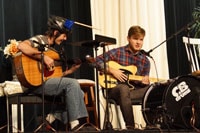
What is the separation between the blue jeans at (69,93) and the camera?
12.5ft

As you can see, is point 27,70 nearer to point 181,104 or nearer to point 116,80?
point 116,80

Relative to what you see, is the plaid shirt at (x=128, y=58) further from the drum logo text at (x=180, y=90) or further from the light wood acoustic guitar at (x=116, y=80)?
the drum logo text at (x=180, y=90)

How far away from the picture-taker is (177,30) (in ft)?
19.6

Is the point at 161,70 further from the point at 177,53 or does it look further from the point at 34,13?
the point at 34,13

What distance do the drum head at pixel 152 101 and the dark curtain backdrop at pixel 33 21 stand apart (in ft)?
4.69

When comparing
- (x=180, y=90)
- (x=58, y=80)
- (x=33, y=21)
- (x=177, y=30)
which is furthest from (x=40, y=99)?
(x=177, y=30)

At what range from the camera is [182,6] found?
611cm

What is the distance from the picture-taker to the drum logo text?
3528 mm

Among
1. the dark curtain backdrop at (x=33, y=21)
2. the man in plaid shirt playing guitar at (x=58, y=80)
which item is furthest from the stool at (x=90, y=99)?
the man in plaid shirt playing guitar at (x=58, y=80)

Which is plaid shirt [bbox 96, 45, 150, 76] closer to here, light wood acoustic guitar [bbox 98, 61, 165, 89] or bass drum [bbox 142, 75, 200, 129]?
light wood acoustic guitar [bbox 98, 61, 165, 89]

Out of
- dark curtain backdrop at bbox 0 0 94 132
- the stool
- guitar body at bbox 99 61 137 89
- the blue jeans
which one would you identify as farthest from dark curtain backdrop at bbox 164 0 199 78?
the blue jeans

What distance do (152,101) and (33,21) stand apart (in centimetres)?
191

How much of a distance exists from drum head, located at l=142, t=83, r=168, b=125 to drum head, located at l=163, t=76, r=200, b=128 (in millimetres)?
335

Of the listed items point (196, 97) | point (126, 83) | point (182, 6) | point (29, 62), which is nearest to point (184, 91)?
point (196, 97)
